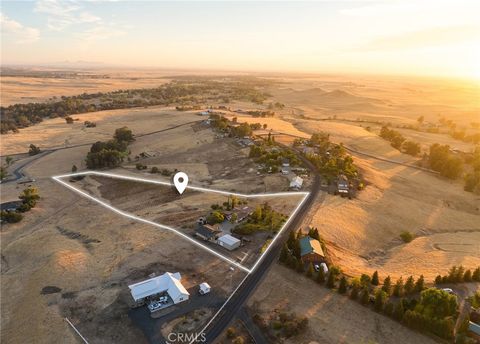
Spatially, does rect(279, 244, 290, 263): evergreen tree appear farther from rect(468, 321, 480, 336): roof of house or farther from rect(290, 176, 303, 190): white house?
rect(290, 176, 303, 190): white house

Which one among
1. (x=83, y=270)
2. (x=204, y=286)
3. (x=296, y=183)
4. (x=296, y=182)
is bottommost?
(x=83, y=270)

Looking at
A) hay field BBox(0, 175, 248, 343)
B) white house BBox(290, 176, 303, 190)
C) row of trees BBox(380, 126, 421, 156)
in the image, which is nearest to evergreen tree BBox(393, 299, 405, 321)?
hay field BBox(0, 175, 248, 343)

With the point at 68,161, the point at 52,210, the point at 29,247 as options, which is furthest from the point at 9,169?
the point at 29,247

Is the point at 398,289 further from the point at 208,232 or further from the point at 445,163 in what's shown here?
the point at 445,163

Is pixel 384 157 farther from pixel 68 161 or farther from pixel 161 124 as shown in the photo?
pixel 68 161

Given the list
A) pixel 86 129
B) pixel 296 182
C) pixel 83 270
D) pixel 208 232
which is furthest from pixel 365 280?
pixel 86 129
